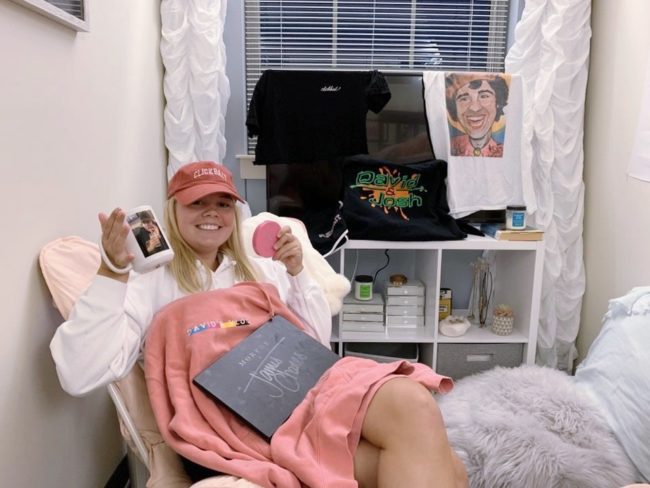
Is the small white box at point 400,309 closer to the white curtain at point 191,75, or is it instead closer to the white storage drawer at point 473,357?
the white storage drawer at point 473,357

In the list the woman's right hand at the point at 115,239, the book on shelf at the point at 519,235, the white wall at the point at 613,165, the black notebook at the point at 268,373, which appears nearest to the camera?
the woman's right hand at the point at 115,239

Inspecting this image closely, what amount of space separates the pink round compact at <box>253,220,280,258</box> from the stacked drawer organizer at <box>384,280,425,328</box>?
0.96 m

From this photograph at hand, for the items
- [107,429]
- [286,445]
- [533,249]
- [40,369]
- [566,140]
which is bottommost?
[107,429]

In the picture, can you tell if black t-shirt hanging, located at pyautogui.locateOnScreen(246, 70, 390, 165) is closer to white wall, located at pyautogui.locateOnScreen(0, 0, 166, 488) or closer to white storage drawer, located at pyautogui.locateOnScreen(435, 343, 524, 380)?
white wall, located at pyautogui.locateOnScreen(0, 0, 166, 488)

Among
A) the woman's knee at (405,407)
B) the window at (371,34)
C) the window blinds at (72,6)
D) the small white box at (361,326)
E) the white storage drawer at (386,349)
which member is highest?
the window at (371,34)

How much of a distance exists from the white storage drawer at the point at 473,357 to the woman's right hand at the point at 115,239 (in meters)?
1.54

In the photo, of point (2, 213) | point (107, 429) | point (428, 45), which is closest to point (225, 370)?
point (2, 213)

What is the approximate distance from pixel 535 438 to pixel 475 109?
1.37 metres

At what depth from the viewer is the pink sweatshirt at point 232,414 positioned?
1102mm

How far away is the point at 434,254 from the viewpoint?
221cm

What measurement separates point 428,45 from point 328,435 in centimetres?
218

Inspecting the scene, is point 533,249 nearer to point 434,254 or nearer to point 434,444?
point 434,254

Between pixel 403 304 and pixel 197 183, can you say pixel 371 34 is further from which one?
pixel 197 183

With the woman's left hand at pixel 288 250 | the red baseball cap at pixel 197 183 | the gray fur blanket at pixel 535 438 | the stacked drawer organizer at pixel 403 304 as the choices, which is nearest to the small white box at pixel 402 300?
the stacked drawer organizer at pixel 403 304
